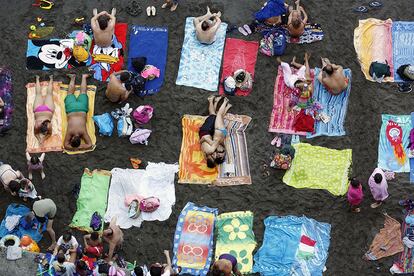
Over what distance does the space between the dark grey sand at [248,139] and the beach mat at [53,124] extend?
16 centimetres

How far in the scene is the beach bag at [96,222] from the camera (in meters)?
17.4

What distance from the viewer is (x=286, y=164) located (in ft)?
58.0

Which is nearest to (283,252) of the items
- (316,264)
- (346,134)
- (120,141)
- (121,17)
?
(316,264)

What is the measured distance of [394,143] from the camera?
1802 cm

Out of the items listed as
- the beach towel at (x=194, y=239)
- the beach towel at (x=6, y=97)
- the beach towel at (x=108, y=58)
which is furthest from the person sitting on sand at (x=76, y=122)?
the beach towel at (x=194, y=239)

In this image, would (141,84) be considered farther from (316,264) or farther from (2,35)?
(316,264)

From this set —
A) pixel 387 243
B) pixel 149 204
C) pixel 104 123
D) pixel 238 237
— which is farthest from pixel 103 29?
pixel 387 243

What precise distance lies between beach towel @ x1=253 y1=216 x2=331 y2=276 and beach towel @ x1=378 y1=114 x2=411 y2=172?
2.01 metres

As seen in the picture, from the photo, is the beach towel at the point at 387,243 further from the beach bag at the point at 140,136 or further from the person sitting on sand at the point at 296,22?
the beach bag at the point at 140,136

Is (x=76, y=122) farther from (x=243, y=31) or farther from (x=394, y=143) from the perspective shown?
(x=394, y=143)

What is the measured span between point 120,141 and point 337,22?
585 centimetres

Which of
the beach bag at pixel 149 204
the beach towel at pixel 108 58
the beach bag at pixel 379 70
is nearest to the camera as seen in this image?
the beach bag at pixel 149 204

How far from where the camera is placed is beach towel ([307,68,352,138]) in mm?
18203

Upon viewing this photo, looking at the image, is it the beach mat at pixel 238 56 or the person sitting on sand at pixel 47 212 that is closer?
the person sitting on sand at pixel 47 212
